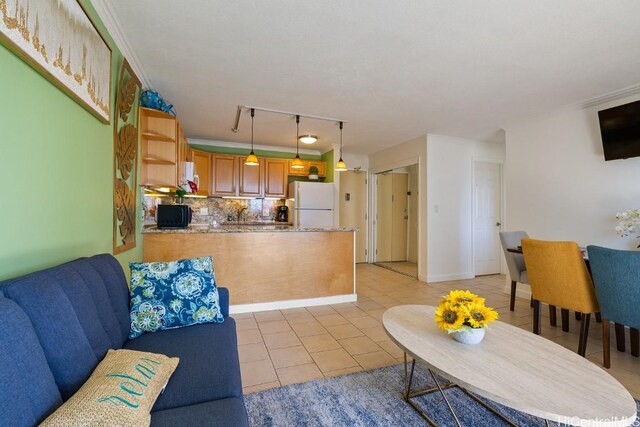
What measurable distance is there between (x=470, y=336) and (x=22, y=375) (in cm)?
165

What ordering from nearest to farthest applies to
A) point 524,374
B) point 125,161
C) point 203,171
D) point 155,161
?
point 524,374 < point 125,161 < point 155,161 < point 203,171

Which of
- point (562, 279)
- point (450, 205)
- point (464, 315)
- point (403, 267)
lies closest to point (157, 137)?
point (464, 315)

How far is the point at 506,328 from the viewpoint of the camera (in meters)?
1.65

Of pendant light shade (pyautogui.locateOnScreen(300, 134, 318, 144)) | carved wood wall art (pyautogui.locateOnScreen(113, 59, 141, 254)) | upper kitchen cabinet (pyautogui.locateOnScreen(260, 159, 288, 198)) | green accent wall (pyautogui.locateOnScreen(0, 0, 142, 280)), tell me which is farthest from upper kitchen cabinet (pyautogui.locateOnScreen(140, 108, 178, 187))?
upper kitchen cabinet (pyautogui.locateOnScreen(260, 159, 288, 198))

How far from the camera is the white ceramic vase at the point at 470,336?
4.69 feet

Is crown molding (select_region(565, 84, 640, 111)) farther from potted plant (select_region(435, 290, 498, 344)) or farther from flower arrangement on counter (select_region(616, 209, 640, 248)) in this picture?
potted plant (select_region(435, 290, 498, 344))

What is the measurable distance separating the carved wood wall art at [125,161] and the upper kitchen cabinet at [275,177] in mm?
2963

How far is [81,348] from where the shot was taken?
3.32 ft

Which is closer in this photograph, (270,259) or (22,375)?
(22,375)

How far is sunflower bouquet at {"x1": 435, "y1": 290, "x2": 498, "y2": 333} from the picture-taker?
1.41 m

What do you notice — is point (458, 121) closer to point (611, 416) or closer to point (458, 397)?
point (458, 397)

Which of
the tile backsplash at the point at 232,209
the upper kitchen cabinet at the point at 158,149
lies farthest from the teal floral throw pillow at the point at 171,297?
the tile backsplash at the point at 232,209

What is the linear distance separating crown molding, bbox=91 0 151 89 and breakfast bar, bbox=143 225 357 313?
1.54 m

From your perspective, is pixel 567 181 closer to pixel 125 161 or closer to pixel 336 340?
pixel 336 340
